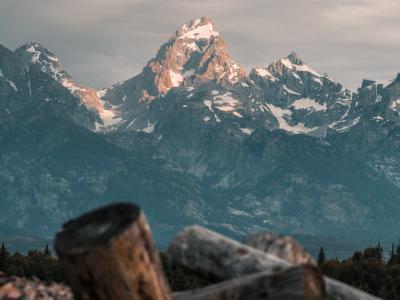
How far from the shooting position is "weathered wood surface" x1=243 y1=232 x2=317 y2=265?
68.9 feet

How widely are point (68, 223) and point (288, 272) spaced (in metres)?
4.54

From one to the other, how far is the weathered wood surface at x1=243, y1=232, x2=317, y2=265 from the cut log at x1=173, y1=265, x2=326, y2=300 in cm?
308

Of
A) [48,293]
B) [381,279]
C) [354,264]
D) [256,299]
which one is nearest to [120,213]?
[256,299]

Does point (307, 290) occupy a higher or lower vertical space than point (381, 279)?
higher

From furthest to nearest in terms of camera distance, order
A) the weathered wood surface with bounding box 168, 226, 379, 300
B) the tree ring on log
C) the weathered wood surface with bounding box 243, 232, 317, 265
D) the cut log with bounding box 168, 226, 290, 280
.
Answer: the weathered wood surface with bounding box 243, 232, 317, 265, the cut log with bounding box 168, 226, 290, 280, the weathered wood surface with bounding box 168, 226, 379, 300, the tree ring on log

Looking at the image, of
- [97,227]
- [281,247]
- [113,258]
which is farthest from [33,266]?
[113,258]

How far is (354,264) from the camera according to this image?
511 feet

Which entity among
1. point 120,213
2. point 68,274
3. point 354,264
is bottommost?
point 354,264

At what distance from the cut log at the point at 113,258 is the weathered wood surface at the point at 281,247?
4638mm

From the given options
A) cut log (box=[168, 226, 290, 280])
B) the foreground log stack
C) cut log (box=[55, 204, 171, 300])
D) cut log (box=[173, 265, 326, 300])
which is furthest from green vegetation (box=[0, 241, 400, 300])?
cut log (box=[55, 204, 171, 300])

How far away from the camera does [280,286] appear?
55.0 ft

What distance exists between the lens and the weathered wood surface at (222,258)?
19203mm

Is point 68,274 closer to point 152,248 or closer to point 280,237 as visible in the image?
point 152,248

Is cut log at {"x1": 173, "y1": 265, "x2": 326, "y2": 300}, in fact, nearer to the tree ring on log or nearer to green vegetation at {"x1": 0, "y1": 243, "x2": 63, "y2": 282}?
the tree ring on log
